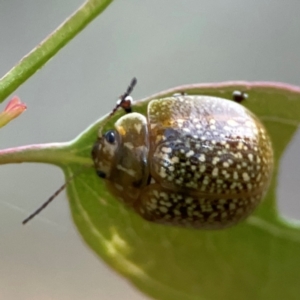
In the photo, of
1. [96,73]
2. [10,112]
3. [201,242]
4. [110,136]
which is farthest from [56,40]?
[96,73]

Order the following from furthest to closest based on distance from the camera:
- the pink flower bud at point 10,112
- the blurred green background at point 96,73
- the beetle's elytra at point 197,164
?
the blurred green background at point 96,73
the beetle's elytra at point 197,164
the pink flower bud at point 10,112

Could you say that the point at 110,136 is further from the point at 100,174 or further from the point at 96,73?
the point at 96,73

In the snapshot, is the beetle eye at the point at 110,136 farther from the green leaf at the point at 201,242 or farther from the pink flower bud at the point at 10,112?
the pink flower bud at the point at 10,112

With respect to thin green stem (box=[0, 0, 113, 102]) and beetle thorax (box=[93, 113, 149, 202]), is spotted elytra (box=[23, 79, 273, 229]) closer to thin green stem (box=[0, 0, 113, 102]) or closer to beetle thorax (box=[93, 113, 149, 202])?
beetle thorax (box=[93, 113, 149, 202])

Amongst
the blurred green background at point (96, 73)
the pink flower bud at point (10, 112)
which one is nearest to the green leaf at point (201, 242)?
the pink flower bud at point (10, 112)

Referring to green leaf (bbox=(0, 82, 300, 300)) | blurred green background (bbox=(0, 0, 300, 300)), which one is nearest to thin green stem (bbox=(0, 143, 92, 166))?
green leaf (bbox=(0, 82, 300, 300))

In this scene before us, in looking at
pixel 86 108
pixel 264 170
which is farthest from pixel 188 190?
pixel 86 108
